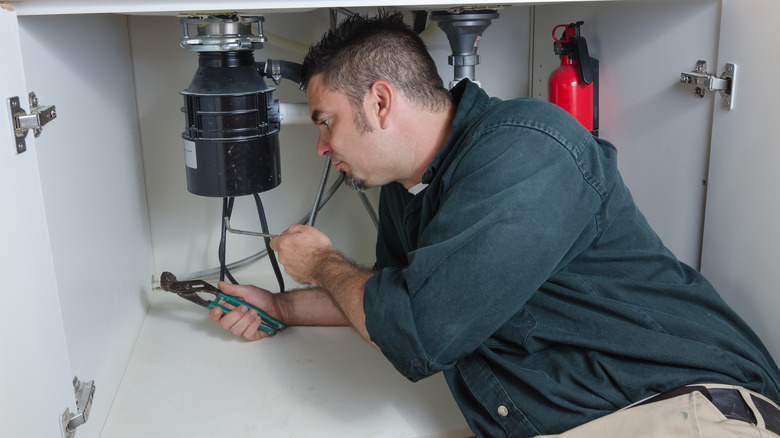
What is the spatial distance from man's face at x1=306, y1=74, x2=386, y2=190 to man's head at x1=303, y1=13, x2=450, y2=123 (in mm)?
11

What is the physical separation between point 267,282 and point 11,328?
0.91 metres

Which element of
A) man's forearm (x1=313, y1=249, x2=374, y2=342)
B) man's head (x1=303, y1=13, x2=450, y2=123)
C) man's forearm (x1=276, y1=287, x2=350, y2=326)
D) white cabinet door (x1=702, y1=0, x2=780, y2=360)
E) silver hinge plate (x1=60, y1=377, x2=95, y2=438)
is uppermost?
man's head (x1=303, y1=13, x2=450, y2=123)

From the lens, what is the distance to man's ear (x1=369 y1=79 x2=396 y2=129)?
107 centimetres

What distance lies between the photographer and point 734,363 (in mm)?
935

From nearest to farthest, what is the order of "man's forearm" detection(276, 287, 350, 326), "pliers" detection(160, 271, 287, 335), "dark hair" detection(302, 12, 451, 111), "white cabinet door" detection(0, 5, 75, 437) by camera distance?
"white cabinet door" detection(0, 5, 75, 437) < "dark hair" detection(302, 12, 451, 111) < "pliers" detection(160, 271, 287, 335) < "man's forearm" detection(276, 287, 350, 326)

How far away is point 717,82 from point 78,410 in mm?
972

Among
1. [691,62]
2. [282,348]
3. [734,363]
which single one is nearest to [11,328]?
[282,348]

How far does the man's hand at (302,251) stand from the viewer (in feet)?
3.70

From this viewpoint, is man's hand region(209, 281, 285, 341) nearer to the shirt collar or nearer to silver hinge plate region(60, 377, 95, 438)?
silver hinge plate region(60, 377, 95, 438)

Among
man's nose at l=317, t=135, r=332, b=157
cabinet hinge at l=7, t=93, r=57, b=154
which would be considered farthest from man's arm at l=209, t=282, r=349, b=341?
cabinet hinge at l=7, t=93, r=57, b=154

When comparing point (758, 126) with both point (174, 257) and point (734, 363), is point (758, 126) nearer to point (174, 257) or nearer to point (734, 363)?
point (734, 363)

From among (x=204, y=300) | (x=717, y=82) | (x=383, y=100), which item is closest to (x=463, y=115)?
(x=383, y=100)

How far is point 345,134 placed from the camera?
1107mm

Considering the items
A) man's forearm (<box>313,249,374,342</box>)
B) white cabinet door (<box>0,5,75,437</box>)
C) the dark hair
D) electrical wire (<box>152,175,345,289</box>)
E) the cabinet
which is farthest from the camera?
electrical wire (<box>152,175,345,289</box>)
